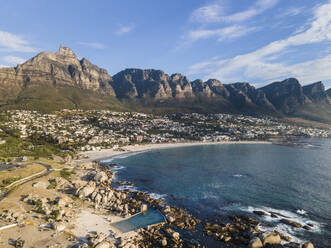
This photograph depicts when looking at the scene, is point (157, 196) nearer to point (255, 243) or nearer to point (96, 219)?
point (96, 219)

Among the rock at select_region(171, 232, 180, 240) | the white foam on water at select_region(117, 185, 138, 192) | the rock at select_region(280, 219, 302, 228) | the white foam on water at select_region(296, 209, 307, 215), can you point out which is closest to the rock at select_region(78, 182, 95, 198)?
the white foam on water at select_region(117, 185, 138, 192)

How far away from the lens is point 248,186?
6600 centimetres

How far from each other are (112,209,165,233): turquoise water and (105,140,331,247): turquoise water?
8.84 meters

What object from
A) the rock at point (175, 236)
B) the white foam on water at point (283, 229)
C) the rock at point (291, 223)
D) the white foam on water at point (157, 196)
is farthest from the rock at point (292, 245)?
the white foam on water at point (157, 196)

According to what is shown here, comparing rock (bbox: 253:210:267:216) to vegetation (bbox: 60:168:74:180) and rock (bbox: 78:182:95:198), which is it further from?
vegetation (bbox: 60:168:74:180)

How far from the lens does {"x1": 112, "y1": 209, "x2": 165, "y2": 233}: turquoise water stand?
1531 inches

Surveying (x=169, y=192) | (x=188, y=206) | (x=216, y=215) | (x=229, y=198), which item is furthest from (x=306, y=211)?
(x=169, y=192)

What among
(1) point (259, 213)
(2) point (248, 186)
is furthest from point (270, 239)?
(2) point (248, 186)

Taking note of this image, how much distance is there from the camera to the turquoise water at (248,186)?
45444 mm

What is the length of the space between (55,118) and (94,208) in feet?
560

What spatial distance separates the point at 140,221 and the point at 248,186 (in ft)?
141

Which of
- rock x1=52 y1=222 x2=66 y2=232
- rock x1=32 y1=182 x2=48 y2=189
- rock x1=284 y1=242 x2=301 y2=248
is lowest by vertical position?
rock x1=284 y1=242 x2=301 y2=248

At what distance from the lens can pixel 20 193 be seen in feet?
156

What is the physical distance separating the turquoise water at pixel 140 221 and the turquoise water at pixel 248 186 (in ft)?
29.0
